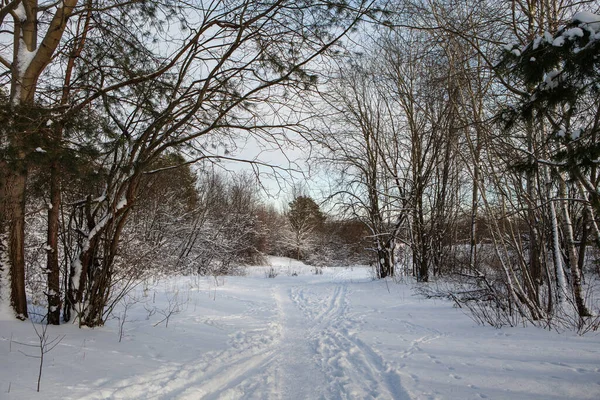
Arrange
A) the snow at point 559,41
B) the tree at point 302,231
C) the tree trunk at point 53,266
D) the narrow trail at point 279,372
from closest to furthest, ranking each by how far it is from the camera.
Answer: the snow at point 559,41 < the narrow trail at point 279,372 < the tree trunk at point 53,266 < the tree at point 302,231

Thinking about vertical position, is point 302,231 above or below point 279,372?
above

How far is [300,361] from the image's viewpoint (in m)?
3.81

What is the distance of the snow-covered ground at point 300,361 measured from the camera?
2.71 meters

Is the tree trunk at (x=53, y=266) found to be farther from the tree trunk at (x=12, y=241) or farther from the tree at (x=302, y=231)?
the tree at (x=302, y=231)

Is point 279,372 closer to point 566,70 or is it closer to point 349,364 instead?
point 349,364

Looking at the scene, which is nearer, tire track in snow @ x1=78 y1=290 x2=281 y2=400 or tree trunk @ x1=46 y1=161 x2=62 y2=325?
tire track in snow @ x1=78 y1=290 x2=281 y2=400

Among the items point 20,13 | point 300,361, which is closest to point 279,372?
point 300,361

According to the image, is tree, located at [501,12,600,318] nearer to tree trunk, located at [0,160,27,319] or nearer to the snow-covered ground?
the snow-covered ground

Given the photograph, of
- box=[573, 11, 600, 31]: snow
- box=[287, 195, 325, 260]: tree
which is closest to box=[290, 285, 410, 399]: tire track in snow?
box=[573, 11, 600, 31]: snow

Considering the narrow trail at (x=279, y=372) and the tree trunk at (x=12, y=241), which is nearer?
the narrow trail at (x=279, y=372)

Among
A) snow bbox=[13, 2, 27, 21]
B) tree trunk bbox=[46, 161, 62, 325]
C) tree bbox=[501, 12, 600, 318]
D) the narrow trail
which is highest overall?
snow bbox=[13, 2, 27, 21]

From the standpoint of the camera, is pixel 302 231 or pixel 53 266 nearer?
pixel 53 266

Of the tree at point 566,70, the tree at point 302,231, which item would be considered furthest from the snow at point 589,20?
the tree at point 302,231

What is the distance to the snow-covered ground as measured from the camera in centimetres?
271
